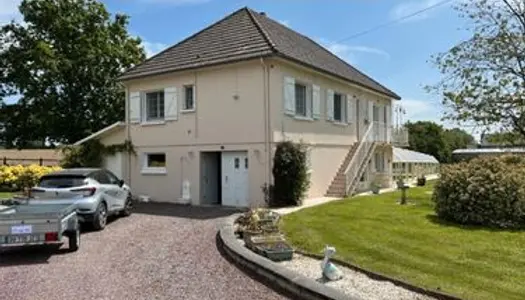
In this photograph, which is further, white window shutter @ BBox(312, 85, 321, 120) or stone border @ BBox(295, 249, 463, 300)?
white window shutter @ BBox(312, 85, 321, 120)

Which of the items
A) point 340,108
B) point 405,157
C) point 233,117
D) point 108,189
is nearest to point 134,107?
point 233,117

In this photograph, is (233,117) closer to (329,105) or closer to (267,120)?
(267,120)

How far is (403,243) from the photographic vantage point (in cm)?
992

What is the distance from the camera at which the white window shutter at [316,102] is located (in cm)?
2016

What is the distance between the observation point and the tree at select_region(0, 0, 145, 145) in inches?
1388

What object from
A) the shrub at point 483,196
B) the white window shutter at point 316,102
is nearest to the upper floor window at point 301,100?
the white window shutter at point 316,102

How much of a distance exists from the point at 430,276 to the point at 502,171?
7501mm

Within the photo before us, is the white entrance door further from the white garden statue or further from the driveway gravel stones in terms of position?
the white garden statue

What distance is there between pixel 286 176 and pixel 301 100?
13.9 feet

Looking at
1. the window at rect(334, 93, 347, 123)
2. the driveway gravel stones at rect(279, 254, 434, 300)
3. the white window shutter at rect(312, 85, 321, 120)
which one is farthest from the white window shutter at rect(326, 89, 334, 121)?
the driveway gravel stones at rect(279, 254, 434, 300)

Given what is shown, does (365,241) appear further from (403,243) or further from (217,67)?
(217,67)

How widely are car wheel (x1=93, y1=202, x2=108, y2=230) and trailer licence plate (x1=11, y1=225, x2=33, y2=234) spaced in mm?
3463

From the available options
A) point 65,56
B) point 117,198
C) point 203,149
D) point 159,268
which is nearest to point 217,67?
point 203,149

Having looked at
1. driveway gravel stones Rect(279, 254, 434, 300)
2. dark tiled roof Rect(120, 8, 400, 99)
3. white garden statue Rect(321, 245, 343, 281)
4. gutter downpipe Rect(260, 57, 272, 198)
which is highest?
dark tiled roof Rect(120, 8, 400, 99)
